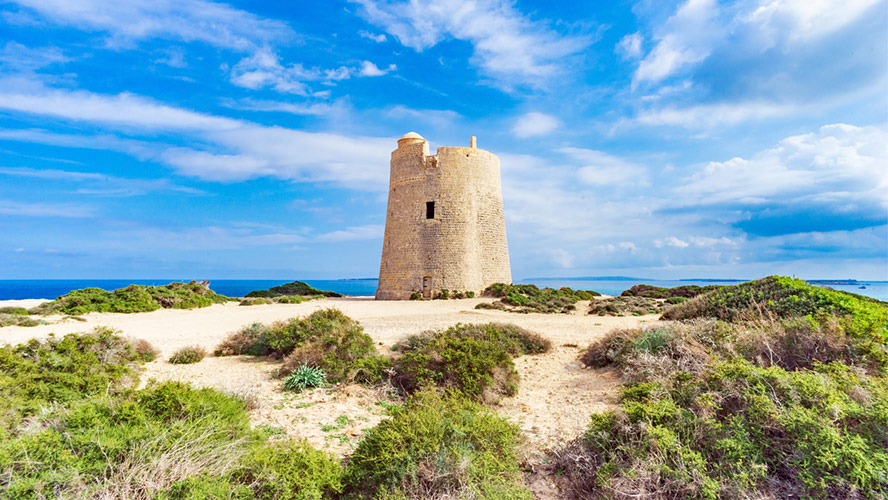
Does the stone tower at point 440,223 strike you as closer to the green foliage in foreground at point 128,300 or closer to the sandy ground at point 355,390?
the green foliage in foreground at point 128,300

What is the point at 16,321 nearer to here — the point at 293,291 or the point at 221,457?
the point at 221,457

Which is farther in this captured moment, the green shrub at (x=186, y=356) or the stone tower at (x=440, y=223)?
the stone tower at (x=440, y=223)

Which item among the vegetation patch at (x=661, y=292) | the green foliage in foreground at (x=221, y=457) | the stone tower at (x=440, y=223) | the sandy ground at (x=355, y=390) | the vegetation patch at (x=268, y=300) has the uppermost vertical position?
the stone tower at (x=440, y=223)

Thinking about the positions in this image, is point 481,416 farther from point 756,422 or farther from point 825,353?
point 825,353

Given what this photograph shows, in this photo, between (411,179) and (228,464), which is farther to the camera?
(411,179)

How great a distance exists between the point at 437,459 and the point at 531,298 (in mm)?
18051

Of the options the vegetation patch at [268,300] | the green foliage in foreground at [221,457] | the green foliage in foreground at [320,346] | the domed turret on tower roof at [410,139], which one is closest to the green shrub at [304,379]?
the green foliage in foreground at [320,346]

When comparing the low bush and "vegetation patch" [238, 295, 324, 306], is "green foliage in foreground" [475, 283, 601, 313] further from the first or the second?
the low bush

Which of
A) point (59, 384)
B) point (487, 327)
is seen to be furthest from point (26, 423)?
point (487, 327)

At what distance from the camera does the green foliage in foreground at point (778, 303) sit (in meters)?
6.70

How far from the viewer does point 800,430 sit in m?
3.07

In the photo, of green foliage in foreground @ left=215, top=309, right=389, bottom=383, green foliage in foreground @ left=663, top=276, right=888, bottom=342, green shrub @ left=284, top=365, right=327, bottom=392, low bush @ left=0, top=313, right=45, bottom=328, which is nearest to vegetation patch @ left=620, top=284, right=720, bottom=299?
green foliage in foreground @ left=663, top=276, right=888, bottom=342

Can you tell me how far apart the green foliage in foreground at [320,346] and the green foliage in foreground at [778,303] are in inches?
248

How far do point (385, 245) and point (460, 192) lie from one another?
532cm
